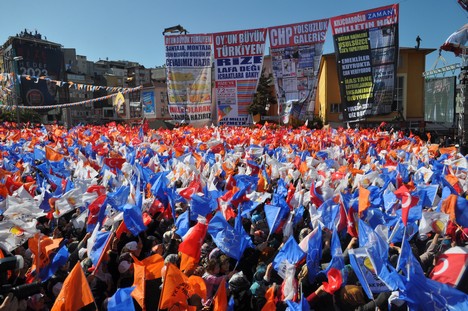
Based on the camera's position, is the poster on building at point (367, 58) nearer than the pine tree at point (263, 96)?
Yes

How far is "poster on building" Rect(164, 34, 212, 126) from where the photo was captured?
25.3m

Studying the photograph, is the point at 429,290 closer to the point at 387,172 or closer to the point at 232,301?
the point at 232,301

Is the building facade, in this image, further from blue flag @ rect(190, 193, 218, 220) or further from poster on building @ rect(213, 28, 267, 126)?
blue flag @ rect(190, 193, 218, 220)

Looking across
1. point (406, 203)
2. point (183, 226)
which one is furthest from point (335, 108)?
point (183, 226)

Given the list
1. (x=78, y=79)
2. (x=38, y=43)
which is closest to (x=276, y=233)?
(x=38, y=43)

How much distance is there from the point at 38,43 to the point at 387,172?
195 ft

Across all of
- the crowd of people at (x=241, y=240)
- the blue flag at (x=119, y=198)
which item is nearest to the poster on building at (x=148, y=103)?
the crowd of people at (x=241, y=240)

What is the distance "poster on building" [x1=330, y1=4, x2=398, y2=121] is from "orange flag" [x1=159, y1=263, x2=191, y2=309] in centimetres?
2085

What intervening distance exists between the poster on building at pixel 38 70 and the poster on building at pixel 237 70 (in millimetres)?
35151

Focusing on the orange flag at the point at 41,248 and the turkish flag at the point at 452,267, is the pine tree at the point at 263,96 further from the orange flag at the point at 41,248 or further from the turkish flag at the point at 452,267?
the turkish flag at the point at 452,267

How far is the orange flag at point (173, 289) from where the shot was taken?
3043mm

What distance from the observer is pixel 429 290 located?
2.83m

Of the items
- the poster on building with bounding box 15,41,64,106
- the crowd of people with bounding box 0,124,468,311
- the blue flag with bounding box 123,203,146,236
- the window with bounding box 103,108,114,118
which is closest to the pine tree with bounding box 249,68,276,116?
the crowd of people with bounding box 0,124,468,311

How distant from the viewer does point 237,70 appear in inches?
993
